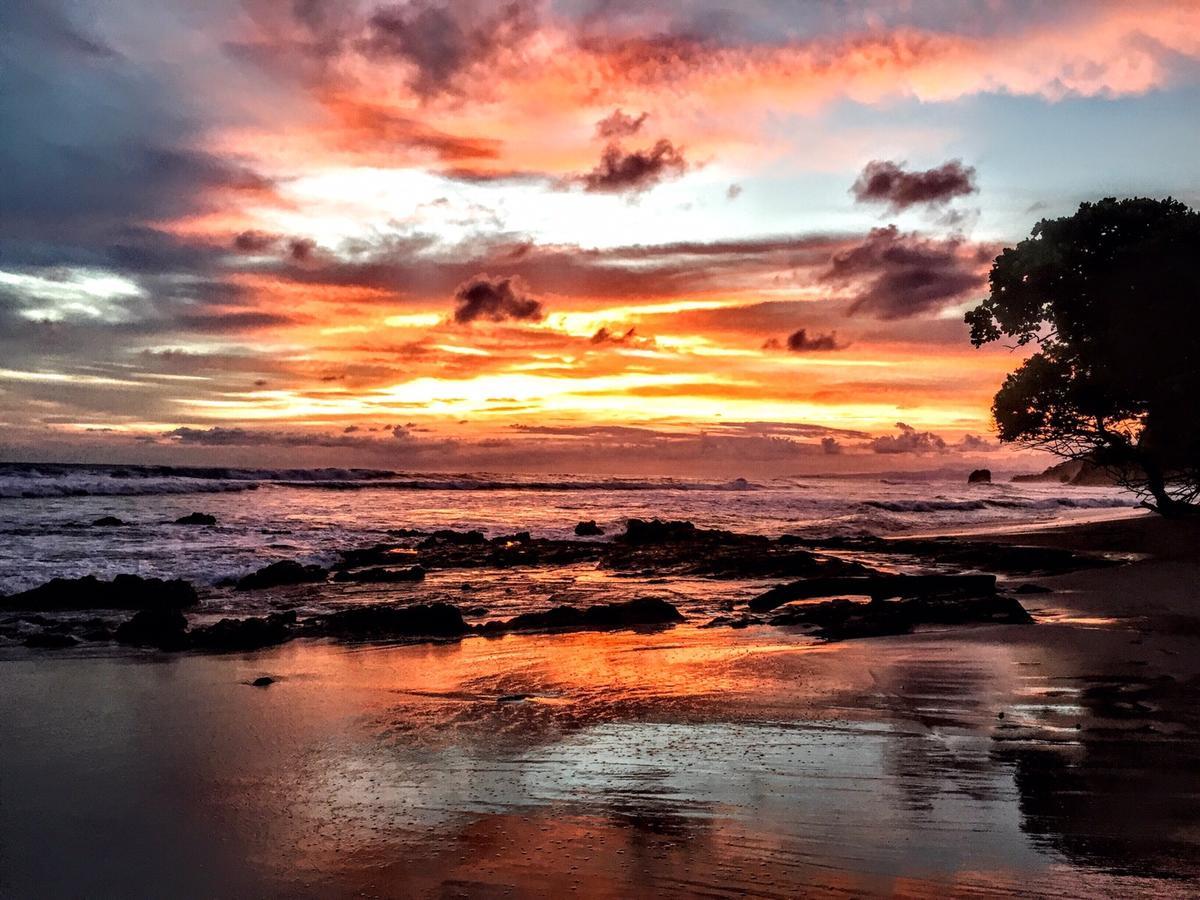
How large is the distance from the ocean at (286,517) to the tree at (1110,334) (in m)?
13.2

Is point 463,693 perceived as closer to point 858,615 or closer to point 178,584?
point 858,615

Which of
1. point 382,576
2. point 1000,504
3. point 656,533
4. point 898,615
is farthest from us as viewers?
point 1000,504

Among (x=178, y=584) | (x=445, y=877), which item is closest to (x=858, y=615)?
(x=445, y=877)

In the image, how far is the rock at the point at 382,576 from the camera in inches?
790

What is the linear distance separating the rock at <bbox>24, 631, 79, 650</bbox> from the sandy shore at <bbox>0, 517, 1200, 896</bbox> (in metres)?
1.19

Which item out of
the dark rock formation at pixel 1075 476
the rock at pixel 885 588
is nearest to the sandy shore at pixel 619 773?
the rock at pixel 885 588

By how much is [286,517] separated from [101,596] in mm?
24747

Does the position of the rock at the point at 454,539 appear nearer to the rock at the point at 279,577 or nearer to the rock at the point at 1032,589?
the rock at the point at 279,577

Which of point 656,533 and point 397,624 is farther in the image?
point 656,533

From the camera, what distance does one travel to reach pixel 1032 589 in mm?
16484

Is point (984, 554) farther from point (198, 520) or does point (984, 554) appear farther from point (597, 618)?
point (198, 520)

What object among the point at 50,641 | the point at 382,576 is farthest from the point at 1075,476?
the point at 50,641

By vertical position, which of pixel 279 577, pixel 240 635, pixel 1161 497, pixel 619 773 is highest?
pixel 1161 497

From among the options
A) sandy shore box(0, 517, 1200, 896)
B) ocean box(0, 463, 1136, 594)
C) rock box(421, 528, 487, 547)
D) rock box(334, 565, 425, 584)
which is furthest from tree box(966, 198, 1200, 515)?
rock box(421, 528, 487, 547)
